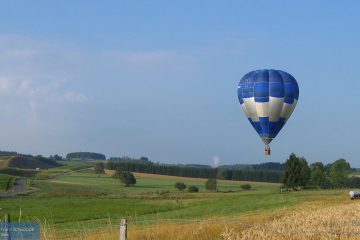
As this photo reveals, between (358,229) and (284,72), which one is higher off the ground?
(284,72)

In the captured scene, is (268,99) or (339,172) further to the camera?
(339,172)

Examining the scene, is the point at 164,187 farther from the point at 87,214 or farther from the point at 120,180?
the point at 87,214

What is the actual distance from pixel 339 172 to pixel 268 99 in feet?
294

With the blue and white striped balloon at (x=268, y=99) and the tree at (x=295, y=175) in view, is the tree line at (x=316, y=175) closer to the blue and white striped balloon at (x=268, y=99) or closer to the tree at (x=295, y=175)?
the tree at (x=295, y=175)

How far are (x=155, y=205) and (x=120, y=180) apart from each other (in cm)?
6925

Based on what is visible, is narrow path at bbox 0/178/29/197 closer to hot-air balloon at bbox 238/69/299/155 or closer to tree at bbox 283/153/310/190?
tree at bbox 283/153/310/190

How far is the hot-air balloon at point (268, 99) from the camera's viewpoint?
41.5 metres

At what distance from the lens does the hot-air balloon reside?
41.5 metres

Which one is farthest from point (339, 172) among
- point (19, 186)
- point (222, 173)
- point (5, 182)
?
point (5, 182)

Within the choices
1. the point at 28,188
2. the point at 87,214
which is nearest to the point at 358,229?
the point at 87,214

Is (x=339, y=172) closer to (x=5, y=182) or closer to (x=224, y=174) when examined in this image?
(x=224, y=174)

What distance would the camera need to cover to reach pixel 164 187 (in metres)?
129

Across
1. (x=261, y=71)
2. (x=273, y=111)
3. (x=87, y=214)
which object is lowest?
(x=87, y=214)

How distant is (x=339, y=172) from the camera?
411 ft
